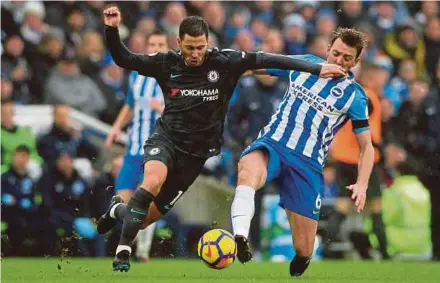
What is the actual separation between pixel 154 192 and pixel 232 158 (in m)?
6.64

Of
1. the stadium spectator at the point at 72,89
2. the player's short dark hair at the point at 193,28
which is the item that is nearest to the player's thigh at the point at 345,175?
the stadium spectator at the point at 72,89

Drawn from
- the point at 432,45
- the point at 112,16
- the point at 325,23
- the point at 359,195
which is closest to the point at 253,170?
the point at 359,195

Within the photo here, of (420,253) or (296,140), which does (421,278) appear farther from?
(420,253)

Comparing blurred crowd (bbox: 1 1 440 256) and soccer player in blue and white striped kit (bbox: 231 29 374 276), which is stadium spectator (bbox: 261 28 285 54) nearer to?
blurred crowd (bbox: 1 1 440 256)

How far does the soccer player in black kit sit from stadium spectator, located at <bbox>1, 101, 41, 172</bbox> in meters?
5.00

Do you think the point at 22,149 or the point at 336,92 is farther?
the point at 22,149

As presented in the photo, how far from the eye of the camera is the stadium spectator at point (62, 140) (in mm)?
15484

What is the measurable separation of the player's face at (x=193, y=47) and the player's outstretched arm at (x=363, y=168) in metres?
1.55

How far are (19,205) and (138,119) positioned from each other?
2.39 m

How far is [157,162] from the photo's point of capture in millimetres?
10266

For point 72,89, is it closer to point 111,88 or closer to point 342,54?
point 111,88

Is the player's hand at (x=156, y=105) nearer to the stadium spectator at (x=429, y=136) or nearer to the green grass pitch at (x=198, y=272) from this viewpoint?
the green grass pitch at (x=198, y=272)

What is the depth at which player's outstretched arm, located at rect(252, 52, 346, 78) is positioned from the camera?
10.1 m

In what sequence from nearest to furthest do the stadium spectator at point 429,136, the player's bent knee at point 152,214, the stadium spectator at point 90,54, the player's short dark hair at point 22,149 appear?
the player's bent knee at point 152,214
the player's short dark hair at point 22,149
the stadium spectator at point 429,136
the stadium spectator at point 90,54
